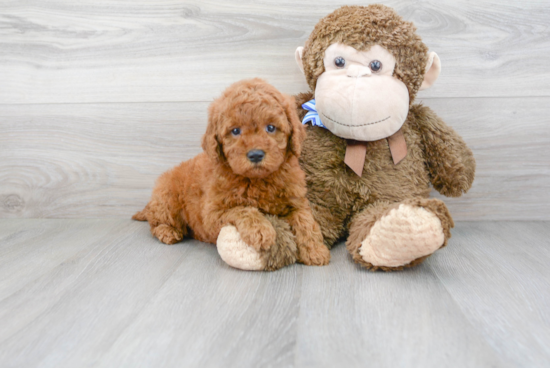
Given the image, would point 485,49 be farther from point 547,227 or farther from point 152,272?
point 152,272

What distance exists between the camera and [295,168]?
108cm

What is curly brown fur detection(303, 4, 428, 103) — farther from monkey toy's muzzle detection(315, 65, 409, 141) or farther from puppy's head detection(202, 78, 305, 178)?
puppy's head detection(202, 78, 305, 178)

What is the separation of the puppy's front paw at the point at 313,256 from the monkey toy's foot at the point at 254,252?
2 cm

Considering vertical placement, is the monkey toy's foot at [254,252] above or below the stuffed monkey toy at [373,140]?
below

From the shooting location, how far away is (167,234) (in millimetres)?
1232

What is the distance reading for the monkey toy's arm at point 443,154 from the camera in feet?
3.84

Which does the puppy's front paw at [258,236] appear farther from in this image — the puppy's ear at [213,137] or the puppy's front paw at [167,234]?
the puppy's front paw at [167,234]

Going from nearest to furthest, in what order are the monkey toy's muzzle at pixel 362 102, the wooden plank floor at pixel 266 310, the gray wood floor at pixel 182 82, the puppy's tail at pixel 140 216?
the wooden plank floor at pixel 266 310 → the monkey toy's muzzle at pixel 362 102 → the gray wood floor at pixel 182 82 → the puppy's tail at pixel 140 216

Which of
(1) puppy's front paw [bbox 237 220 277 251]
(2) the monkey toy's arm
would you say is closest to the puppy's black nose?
(1) puppy's front paw [bbox 237 220 277 251]

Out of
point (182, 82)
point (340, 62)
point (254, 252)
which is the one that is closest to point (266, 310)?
point (254, 252)

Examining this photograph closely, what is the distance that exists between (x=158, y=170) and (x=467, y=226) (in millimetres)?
1007

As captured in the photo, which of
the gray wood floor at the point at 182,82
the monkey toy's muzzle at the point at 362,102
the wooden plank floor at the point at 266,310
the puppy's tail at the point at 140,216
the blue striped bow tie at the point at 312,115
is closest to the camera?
the wooden plank floor at the point at 266,310

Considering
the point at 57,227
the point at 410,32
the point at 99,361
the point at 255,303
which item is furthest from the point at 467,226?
the point at 57,227

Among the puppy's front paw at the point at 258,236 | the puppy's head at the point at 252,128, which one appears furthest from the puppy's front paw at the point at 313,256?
the puppy's head at the point at 252,128
